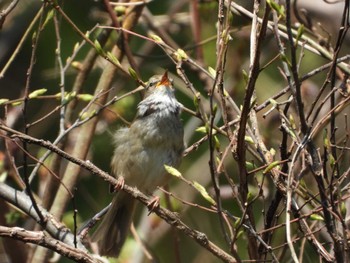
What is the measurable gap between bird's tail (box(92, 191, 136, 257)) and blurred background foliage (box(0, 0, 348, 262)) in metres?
0.25

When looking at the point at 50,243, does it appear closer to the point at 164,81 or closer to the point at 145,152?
the point at 145,152

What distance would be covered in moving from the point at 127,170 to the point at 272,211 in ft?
5.43

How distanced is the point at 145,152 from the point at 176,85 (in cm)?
146

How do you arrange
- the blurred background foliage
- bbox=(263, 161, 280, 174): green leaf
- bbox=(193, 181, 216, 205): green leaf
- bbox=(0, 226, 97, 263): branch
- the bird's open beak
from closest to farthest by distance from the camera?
bbox=(263, 161, 280, 174): green leaf < bbox=(193, 181, 216, 205): green leaf < bbox=(0, 226, 97, 263): branch < the bird's open beak < the blurred background foliage

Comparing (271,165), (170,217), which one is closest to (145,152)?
(170,217)

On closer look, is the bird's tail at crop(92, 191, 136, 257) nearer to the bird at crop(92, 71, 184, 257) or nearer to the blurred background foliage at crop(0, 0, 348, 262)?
the bird at crop(92, 71, 184, 257)

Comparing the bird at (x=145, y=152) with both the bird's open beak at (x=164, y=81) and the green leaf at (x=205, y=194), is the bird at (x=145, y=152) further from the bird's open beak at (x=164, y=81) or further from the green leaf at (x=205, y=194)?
the green leaf at (x=205, y=194)

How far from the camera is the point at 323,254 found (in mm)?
2711

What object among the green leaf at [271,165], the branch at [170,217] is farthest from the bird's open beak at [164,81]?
the green leaf at [271,165]

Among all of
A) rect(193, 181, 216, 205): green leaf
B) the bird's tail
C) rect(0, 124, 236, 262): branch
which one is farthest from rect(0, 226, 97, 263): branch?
the bird's tail

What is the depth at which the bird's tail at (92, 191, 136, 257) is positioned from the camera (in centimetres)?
426

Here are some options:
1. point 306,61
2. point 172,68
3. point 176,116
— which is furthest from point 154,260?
point 306,61

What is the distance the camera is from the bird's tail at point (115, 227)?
426 cm

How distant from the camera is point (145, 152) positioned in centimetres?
445
